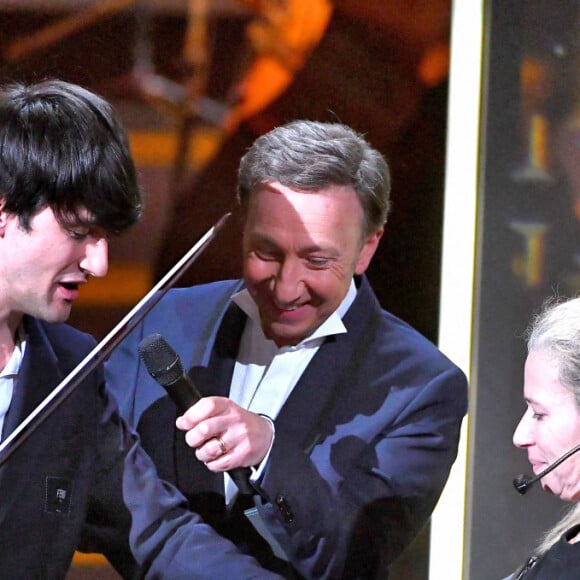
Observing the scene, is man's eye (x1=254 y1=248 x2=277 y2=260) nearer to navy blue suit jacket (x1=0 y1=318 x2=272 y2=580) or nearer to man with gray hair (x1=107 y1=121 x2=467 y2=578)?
man with gray hair (x1=107 y1=121 x2=467 y2=578)

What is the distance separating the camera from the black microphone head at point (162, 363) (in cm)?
156

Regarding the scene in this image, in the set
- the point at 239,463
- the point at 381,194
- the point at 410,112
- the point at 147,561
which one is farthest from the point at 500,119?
the point at 147,561

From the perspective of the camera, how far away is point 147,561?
1815mm

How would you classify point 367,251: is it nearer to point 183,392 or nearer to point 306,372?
point 306,372

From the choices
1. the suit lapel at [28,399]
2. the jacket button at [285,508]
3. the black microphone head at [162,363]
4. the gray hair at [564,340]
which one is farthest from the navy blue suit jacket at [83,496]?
the gray hair at [564,340]

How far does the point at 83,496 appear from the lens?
1.77 metres

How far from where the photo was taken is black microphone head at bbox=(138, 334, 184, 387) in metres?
1.56

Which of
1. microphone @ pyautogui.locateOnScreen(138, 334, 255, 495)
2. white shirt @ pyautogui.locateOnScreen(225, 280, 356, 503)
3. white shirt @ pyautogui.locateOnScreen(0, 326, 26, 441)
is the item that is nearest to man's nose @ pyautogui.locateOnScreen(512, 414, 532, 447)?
white shirt @ pyautogui.locateOnScreen(225, 280, 356, 503)

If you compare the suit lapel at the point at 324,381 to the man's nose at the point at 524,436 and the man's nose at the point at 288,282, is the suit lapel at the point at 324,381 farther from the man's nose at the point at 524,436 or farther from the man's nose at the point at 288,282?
A: the man's nose at the point at 524,436

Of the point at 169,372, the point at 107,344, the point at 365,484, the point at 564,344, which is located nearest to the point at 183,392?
the point at 169,372

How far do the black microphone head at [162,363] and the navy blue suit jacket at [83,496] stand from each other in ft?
0.73

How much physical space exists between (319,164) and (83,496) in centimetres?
68

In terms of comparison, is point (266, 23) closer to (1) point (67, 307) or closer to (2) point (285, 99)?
(2) point (285, 99)

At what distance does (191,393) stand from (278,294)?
0.33m
